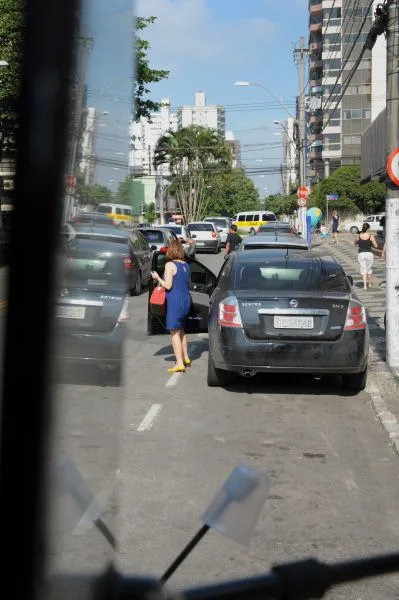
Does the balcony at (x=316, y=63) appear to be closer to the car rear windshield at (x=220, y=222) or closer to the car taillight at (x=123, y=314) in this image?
the car rear windshield at (x=220, y=222)

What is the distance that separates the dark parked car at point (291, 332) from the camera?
27.2ft

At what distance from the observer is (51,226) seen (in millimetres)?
1185

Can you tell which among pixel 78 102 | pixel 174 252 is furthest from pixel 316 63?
pixel 78 102

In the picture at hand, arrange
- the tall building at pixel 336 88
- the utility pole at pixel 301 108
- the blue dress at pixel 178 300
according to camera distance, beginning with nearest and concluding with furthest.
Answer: the blue dress at pixel 178 300
the utility pole at pixel 301 108
the tall building at pixel 336 88

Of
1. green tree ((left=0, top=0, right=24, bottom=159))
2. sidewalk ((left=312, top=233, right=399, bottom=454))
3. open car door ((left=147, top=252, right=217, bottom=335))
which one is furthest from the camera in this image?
open car door ((left=147, top=252, right=217, bottom=335))

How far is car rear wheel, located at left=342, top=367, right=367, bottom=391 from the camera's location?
870 cm

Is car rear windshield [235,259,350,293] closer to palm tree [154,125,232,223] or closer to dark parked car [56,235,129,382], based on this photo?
dark parked car [56,235,129,382]

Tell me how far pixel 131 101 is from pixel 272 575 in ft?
2.72

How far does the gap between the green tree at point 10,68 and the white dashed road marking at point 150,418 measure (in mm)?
6145

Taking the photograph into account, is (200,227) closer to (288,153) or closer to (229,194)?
(288,153)

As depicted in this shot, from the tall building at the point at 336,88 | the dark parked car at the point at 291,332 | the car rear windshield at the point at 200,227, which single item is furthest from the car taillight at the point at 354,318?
the tall building at the point at 336,88

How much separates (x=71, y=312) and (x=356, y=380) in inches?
303

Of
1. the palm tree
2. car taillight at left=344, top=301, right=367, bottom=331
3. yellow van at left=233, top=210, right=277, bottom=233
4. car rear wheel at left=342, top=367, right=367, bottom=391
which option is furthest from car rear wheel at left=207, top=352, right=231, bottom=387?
the palm tree

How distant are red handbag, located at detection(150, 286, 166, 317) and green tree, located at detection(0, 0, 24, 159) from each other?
8806mm
